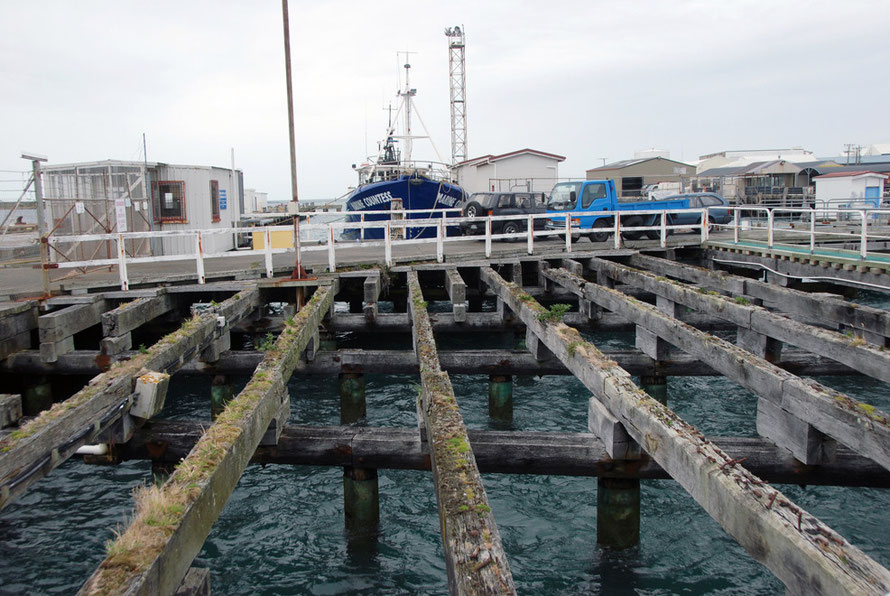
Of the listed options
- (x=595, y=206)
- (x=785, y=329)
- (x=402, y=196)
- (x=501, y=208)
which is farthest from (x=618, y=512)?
(x=402, y=196)

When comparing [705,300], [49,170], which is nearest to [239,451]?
[705,300]

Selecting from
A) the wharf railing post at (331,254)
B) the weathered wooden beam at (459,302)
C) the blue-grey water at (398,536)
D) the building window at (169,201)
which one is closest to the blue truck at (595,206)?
the wharf railing post at (331,254)

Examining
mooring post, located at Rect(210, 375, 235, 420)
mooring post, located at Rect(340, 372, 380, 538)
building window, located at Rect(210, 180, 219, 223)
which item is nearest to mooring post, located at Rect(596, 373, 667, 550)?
mooring post, located at Rect(340, 372, 380, 538)

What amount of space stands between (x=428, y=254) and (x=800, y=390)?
36.9ft

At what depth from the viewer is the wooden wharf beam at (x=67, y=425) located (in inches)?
184

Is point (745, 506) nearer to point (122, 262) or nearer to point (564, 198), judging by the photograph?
point (122, 262)

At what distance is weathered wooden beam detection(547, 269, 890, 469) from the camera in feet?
16.1

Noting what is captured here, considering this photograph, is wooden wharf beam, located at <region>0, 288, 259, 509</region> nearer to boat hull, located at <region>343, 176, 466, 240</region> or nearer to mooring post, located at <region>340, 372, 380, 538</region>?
mooring post, located at <region>340, 372, 380, 538</region>

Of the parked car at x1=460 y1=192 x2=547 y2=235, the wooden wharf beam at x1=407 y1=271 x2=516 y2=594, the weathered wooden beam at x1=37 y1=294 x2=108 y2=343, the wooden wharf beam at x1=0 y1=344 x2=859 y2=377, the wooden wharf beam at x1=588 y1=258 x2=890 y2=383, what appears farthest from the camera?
the parked car at x1=460 y1=192 x2=547 y2=235

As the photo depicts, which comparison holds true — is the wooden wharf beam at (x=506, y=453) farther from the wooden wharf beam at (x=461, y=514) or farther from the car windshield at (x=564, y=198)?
the car windshield at (x=564, y=198)

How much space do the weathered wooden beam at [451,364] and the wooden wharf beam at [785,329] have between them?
2.61 feet

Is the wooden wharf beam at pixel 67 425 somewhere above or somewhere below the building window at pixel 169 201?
below

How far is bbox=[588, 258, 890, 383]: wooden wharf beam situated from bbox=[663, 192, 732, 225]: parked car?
38.4 ft

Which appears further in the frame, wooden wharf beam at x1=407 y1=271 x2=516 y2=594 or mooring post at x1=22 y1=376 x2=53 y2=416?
mooring post at x1=22 y1=376 x2=53 y2=416
